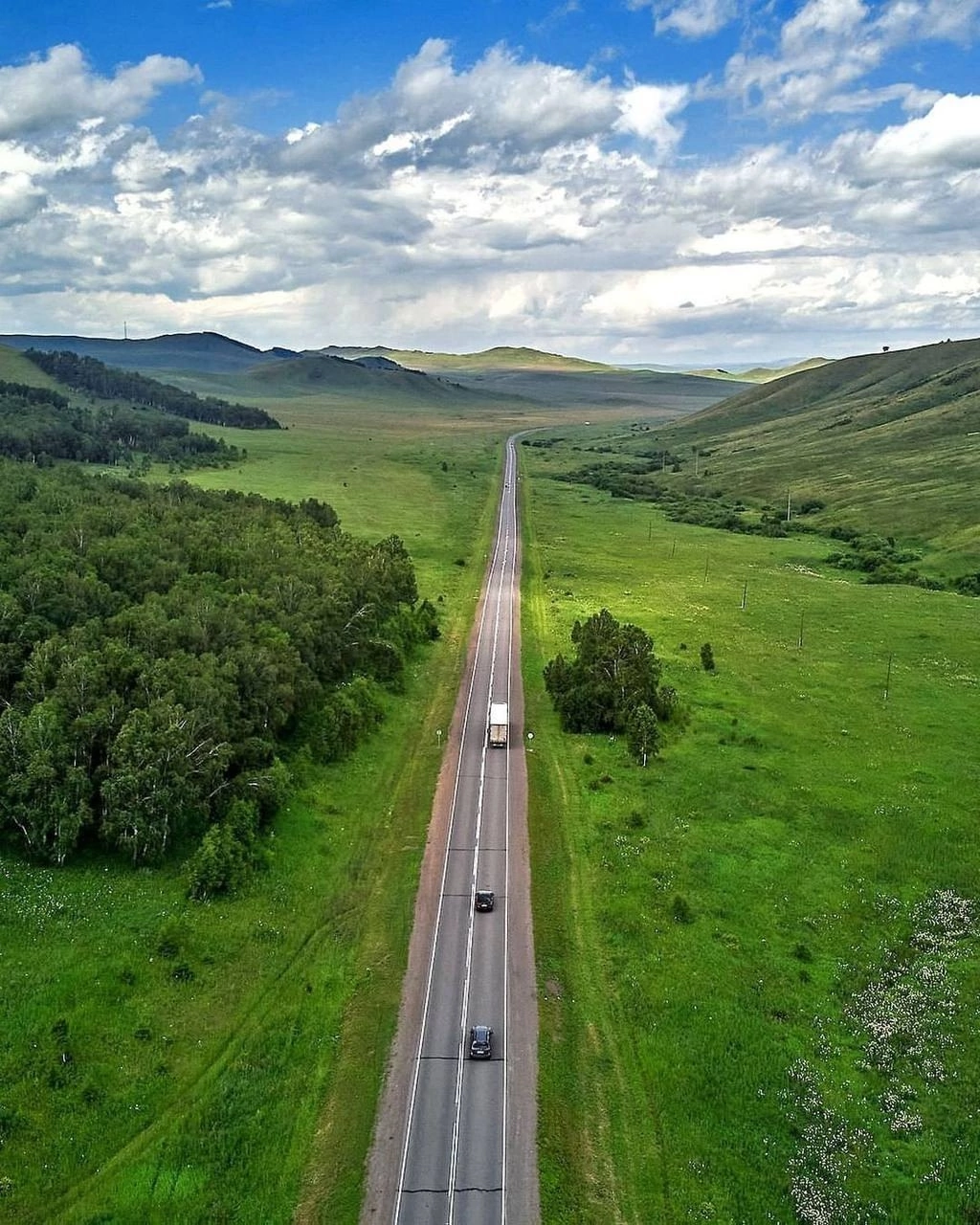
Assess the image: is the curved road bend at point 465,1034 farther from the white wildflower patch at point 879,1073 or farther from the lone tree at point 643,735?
the white wildflower patch at point 879,1073

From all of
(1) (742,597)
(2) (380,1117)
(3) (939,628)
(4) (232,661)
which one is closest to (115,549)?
(4) (232,661)

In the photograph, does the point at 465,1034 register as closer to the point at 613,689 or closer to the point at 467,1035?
the point at 467,1035

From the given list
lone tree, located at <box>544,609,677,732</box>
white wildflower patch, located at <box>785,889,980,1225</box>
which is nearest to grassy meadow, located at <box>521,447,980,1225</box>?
white wildflower patch, located at <box>785,889,980,1225</box>

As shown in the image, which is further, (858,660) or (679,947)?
(858,660)

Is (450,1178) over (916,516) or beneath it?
beneath

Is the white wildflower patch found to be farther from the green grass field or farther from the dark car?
the dark car

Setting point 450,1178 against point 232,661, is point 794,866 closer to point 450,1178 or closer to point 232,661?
point 450,1178
